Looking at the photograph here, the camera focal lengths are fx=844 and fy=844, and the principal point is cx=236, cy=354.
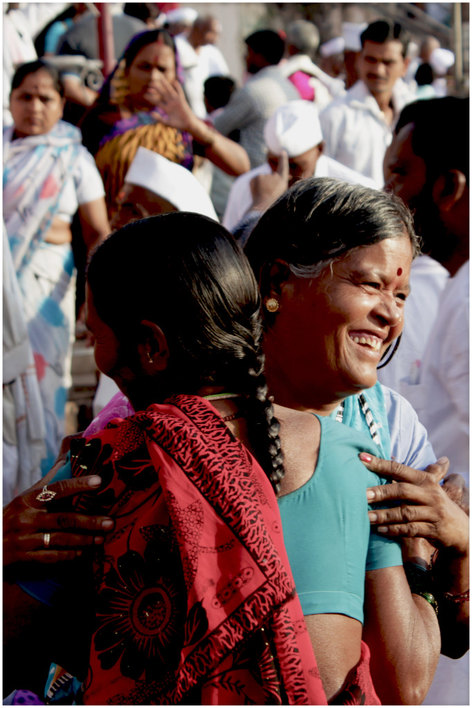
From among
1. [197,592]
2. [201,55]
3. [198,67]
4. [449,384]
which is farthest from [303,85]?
[197,592]

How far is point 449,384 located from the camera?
8.89ft

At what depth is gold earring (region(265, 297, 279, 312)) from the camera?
1994 millimetres

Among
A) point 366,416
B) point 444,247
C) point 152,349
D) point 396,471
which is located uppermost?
point 152,349

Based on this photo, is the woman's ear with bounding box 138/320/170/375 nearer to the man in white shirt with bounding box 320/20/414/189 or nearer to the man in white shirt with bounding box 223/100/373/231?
the man in white shirt with bounding box 223/100/373/231

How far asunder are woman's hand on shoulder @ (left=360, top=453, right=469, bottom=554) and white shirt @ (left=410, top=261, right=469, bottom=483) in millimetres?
807

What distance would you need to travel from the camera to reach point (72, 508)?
1417mm

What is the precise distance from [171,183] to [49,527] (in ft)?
6.06

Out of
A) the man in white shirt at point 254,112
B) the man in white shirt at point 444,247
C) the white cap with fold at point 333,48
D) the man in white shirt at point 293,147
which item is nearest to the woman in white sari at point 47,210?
the man in white shirt at point 293,147

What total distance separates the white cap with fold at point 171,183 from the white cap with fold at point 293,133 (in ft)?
5.95

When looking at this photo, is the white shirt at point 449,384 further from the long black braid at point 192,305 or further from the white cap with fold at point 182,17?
the white cap with fold at point 182,17

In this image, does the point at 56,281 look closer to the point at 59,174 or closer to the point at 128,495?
the point at 59,174

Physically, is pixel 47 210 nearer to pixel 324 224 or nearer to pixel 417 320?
pixel 417 320

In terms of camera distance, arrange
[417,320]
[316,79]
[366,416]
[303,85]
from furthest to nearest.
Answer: [316,79] → [303,85] → [417,320] → [366,416]

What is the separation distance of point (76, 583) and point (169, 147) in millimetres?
3501
